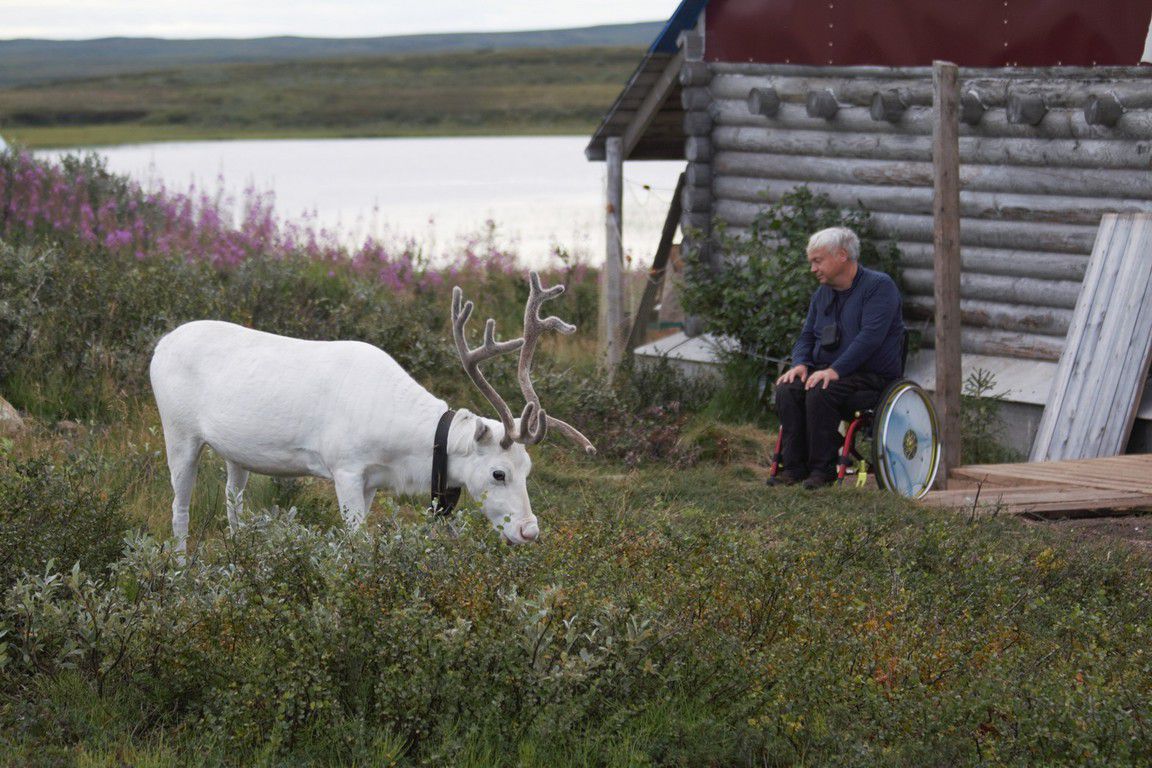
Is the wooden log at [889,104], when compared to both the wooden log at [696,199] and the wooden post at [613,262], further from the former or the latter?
the wooden post at [613,262]

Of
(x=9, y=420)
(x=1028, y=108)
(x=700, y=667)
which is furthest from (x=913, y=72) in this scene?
(x=700, y=667)

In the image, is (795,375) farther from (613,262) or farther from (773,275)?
(613,262)

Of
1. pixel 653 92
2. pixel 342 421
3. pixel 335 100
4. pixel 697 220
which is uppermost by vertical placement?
pixel 335 100

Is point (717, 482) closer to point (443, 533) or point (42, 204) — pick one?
point (443, 533)

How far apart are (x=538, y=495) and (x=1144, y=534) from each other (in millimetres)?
3444

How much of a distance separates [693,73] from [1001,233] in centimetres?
325

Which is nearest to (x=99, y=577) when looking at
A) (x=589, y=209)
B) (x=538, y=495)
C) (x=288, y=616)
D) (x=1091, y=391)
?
(x=288, y=616)

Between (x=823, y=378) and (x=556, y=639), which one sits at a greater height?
(x=823, y=378)

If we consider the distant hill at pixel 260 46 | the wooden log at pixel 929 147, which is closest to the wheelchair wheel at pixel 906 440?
the wooden log at pixel 929 147

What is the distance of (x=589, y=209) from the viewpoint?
28812mm

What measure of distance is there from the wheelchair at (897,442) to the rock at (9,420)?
4715mm

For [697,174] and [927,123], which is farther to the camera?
[697,174]

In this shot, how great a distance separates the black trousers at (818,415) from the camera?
30.2ft

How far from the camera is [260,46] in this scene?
4301 inches
